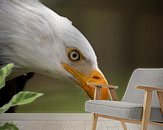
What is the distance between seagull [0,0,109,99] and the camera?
3.41m

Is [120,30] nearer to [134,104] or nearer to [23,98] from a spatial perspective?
[134,104]

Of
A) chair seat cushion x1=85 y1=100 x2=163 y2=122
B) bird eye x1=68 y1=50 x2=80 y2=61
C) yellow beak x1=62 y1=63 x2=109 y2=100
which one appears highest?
bird eye x1=68 y1=50 x2=80 y2=61

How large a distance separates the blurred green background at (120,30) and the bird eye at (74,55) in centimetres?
40

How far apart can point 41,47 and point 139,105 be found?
5.03 ft

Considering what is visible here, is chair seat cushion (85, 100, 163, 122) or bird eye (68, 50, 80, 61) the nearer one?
chair seat cushion (85, 100, 163, 122)

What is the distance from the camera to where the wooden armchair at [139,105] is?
2.21 meters

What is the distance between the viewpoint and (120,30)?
12.7ft

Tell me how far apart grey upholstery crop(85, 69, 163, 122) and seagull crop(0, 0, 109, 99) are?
0.61m

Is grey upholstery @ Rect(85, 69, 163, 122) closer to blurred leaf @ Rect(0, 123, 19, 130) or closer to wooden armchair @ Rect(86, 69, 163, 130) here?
wooden armchair @ Rect(86, 69, 163, 130)

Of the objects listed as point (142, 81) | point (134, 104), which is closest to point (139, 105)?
point (134, 104)

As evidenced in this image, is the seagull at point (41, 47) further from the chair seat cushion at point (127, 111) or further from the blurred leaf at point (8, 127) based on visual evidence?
the blurred leaf at point (8, 127)

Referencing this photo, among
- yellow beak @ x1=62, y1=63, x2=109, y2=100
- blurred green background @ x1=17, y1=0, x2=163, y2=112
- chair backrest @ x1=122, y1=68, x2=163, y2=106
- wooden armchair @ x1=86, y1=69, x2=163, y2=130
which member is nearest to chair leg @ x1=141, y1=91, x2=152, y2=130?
wooden armchair @ x1=86, y1=69, x2=163, y2=130

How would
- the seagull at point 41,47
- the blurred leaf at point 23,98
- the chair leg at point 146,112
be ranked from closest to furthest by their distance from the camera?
1. the blurred leaf at point 23,98
2. the chair leg at point 146,112
3. the seagull at point 41,47

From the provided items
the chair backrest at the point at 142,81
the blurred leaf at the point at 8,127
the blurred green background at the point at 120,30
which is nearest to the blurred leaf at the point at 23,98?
the blurred leaf at the point at 8,127
